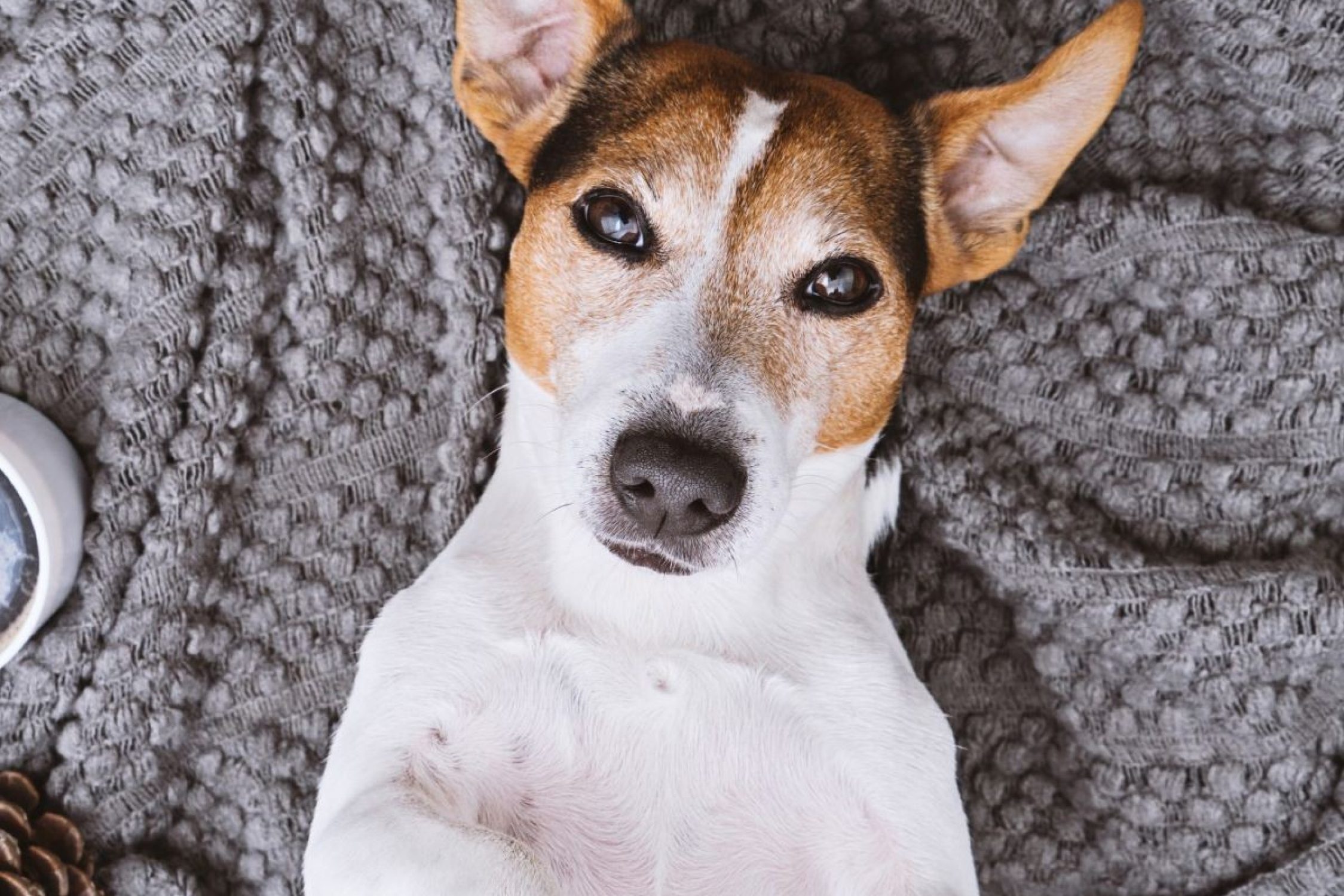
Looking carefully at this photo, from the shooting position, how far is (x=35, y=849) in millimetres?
2131

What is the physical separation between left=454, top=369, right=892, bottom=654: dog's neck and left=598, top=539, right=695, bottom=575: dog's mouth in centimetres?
17

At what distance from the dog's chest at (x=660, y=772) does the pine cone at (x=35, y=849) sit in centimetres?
79

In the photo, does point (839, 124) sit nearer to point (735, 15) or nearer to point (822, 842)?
point (735, 15)

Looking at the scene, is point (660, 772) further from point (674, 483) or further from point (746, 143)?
point (746, 143)

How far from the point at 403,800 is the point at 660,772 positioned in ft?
1.34

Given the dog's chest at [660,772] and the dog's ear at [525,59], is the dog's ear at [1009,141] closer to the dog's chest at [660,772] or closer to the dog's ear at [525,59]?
the dog's ear at [525,59]

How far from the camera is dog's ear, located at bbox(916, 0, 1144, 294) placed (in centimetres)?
187

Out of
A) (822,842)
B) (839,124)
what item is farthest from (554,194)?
(822,842)

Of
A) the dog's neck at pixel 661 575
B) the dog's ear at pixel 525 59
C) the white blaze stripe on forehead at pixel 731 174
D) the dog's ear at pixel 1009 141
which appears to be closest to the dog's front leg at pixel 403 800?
the dog's neck at pixel 661 575

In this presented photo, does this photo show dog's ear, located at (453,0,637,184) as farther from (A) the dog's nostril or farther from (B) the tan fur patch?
(A) the dog's nostril

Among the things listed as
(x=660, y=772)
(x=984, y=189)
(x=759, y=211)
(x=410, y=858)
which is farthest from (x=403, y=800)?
(x=984, y=189)

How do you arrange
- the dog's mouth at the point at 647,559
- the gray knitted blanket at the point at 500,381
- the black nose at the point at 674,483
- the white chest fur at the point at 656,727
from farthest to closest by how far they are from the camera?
the gray knitted blanket at the point at 500,381
the white chest fur at the point at 656,727
the dog's mouth at the point at 647,559
the black nose at the point at 674,483

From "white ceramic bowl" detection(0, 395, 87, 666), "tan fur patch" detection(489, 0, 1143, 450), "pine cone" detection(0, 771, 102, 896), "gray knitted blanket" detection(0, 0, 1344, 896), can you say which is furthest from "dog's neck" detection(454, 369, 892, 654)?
"pine cone" detection(0, 771, 102, 896)

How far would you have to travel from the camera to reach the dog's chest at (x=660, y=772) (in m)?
1.97
